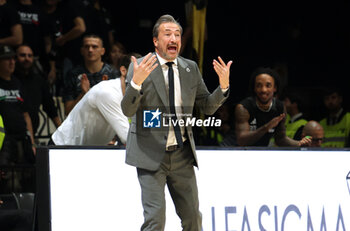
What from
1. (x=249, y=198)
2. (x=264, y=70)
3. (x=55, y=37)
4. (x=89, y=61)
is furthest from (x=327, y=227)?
(x=55, y=37)

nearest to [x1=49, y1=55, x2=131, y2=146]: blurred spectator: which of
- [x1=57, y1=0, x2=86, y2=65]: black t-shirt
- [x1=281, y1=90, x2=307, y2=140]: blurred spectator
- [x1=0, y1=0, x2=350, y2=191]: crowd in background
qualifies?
[x1=0, y1=0, x2=350, y2=191]: crowd in background

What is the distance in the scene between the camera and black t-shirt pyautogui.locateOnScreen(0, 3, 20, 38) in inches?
344

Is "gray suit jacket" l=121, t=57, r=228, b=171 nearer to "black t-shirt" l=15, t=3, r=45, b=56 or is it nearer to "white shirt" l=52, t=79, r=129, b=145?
"white shirt" l=52, t=79, r=129, b=145

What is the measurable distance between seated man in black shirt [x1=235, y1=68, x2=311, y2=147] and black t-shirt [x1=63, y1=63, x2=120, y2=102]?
55.2 inches

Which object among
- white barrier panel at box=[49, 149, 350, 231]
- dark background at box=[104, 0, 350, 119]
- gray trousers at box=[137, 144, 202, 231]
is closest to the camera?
gray trousers at box=[137, 144, 202, 231]

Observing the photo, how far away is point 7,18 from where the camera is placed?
8.79 metres

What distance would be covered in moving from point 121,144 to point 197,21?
205 cm

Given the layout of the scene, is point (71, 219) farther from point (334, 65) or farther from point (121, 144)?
point (334, 65)

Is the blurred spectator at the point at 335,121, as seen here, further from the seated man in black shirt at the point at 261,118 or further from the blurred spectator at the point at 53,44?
the blurred spectator at the point at 53,44

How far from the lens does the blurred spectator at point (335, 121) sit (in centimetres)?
801

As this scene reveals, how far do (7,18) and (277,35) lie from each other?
3.56 m

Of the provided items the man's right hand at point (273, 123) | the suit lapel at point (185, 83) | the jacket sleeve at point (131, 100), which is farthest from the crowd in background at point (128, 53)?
the jacket sleeve at point (131, 100)

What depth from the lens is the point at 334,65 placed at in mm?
9602

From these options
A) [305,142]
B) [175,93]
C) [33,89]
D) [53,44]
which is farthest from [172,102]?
[53,44]
